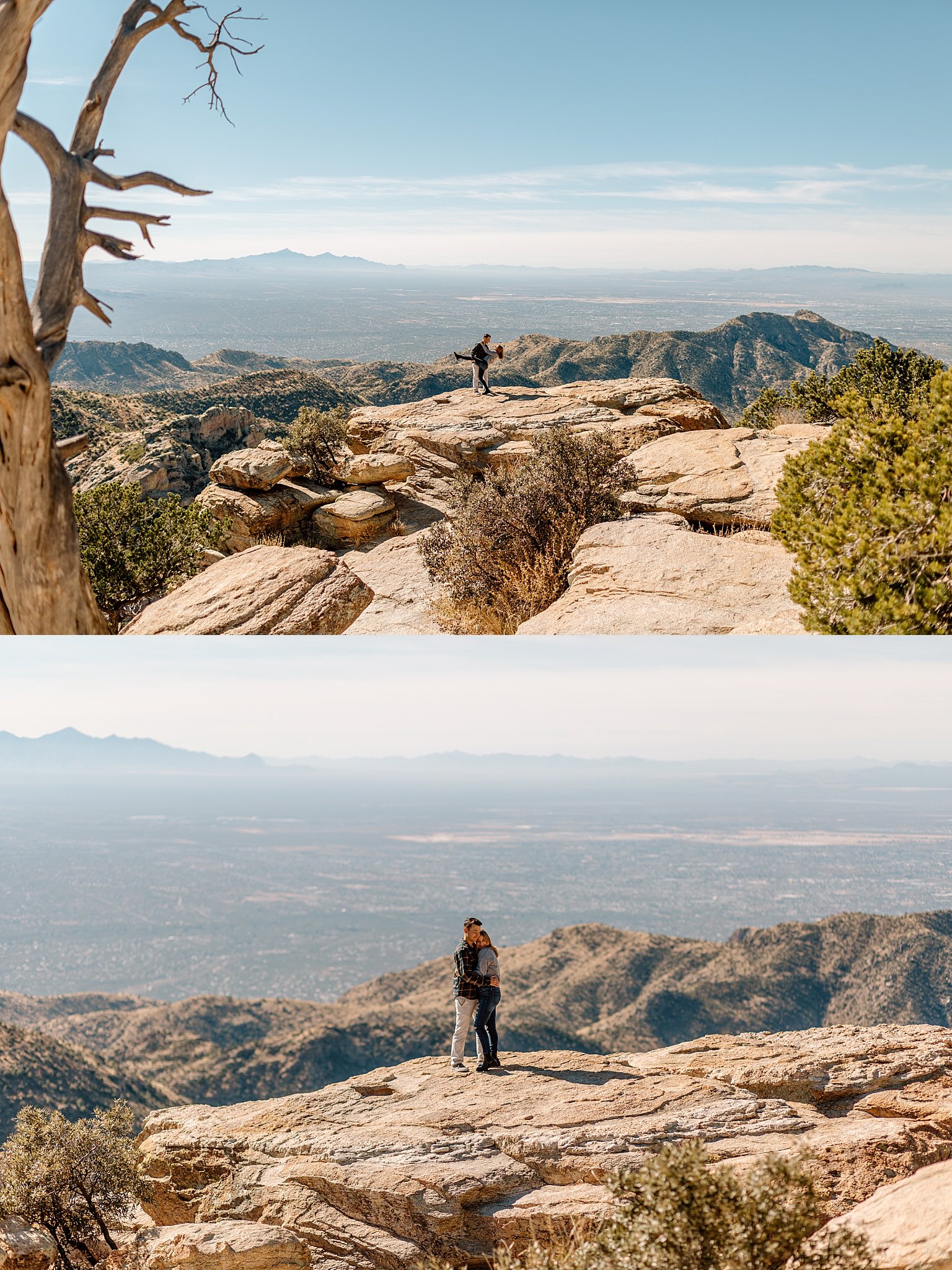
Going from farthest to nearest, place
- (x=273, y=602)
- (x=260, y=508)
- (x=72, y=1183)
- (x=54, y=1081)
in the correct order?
1. (x=54, y=1081)
2. (x=260, y=508)
3. (x=72, y=1183)
4. (x=273, y=602)

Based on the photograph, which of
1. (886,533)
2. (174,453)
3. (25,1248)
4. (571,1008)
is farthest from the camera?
(571,1008)

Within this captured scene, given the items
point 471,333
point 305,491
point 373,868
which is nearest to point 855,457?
point 305,491

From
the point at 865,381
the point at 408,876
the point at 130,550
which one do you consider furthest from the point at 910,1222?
the point at 408,876

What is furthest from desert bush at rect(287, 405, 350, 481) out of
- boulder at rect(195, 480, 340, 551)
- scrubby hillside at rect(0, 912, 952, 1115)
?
scrubby hillside at rect(0, 912, 952, 1115)

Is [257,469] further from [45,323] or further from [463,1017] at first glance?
[463,1017]

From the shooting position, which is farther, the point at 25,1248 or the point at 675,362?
the point at 675,362

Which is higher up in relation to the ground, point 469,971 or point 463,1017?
point 469,971

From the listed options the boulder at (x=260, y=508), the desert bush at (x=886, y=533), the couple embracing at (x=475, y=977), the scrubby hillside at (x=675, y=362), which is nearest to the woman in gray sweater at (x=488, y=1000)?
the couple embracing at (x=475, y=977)

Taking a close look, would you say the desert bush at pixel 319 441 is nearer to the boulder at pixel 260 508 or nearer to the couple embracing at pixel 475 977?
the boulder at pixel 260 508
